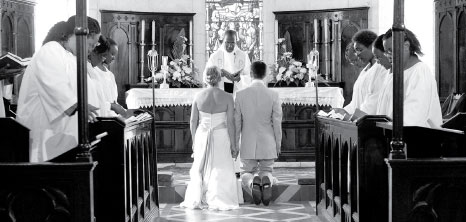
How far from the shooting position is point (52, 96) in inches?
210

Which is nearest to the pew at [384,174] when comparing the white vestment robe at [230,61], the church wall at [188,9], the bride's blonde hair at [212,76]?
the bride's blonde hair at [212,76]

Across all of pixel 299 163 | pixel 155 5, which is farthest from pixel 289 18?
pixel 299 163

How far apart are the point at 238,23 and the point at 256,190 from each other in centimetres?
768

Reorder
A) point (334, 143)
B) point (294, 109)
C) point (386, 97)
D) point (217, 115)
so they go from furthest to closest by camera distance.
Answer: point (294, 109) < point (217, 115) < point (334, 143) < point (386, 97)

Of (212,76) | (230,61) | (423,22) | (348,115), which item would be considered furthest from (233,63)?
(348,115)

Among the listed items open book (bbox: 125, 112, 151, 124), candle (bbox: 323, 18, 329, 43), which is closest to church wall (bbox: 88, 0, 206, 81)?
candle (bbox: 323, 18, 329, 43)

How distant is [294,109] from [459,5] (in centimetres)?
313

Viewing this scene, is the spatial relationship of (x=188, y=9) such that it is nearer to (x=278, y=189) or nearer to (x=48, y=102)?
(x=278, y=189)

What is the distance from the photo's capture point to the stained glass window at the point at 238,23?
607 inches

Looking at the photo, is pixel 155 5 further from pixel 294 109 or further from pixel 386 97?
pixel 386 97

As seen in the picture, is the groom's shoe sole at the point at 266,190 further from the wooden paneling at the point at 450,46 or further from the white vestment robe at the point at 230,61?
the wooden paneling at the point at 450,46

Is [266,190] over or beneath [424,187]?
beneath

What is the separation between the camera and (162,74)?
12.8 metres

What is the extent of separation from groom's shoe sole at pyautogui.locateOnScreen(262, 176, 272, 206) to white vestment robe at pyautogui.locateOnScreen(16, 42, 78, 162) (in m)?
3.43
